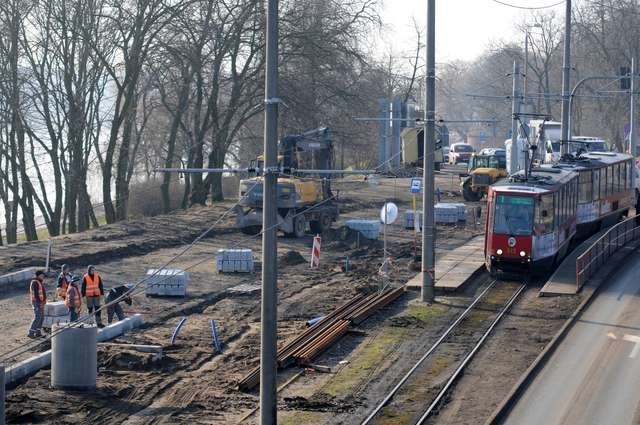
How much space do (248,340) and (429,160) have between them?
22.5 feet

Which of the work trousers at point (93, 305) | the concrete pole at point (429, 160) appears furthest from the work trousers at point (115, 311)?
the concrete pole at point (429, 160)

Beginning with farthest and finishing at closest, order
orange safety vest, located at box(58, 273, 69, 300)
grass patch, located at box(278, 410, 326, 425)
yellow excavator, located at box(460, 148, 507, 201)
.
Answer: yellow excavator, located at box(460, 148, 507, 201) → orange safety vest, located at box(58, 273, 69, 300) → grass patch, located at box(278, 410, 326, 425)

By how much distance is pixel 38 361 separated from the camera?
69.4 feet

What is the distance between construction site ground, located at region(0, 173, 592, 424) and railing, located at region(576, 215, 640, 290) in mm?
1456

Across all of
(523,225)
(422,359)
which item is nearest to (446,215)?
(523,225)

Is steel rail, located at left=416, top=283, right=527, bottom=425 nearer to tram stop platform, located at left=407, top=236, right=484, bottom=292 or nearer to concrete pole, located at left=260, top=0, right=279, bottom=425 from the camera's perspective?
tram stop platform, located at left=407, top=236, right=484, bottom=292

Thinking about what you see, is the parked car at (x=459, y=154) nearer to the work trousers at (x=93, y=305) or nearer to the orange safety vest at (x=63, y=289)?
the orange safety vest at (x=63, y=289)

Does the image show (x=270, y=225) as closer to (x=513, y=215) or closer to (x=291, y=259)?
(x=513, y=215)

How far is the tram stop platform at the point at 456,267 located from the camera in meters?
30.5

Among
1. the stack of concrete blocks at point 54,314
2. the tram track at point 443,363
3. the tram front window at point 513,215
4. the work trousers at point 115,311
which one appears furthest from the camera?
the tram front window at point 513,215

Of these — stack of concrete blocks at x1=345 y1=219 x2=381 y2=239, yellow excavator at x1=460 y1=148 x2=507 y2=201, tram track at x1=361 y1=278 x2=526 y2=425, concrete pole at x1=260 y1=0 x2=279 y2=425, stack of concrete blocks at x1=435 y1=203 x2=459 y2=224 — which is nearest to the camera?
concrete pole at x1=260 y1=0 x2=279 y2=425

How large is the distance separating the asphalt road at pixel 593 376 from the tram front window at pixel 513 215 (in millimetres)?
3482

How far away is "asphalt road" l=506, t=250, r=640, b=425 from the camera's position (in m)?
18.4

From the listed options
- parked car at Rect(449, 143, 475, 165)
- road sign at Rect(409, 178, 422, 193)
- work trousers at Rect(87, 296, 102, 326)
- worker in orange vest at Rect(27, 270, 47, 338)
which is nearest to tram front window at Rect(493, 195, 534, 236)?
road sign at Rect(409, 178, 422, 193)
